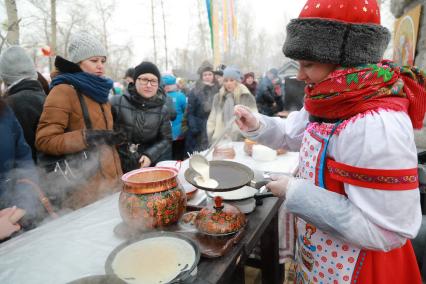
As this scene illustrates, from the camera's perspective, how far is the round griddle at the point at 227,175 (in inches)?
54.4

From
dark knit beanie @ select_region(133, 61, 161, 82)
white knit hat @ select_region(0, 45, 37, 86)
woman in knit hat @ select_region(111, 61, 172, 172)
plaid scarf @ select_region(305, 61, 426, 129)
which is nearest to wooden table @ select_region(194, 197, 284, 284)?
plaid scarf @ select_region(305, 61, 426, 129)

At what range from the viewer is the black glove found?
2.28 metres

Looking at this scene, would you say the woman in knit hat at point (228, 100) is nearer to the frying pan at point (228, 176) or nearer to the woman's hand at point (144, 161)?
the woman's hand at point (144, 161)

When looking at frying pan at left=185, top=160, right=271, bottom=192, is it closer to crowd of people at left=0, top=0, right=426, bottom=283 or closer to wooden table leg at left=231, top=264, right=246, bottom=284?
crowd of people at left=0, top=0, right=426, bottom=283

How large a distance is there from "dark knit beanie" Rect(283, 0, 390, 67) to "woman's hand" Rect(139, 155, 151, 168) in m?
2.10

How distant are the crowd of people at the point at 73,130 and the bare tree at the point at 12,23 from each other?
4.37m

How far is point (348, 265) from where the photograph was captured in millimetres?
1238

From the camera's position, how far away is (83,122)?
2371 millimetres

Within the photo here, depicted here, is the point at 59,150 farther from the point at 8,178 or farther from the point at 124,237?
the point at 124,237

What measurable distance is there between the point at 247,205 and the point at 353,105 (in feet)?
2.56

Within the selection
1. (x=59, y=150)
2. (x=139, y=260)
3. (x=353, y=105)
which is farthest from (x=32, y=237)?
(x=353, y=105)

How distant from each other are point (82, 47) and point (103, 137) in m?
0.82

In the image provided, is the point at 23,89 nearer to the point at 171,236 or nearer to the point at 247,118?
the point at 247,118

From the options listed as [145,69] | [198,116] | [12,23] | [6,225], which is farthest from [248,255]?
[12,23]
